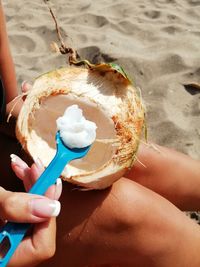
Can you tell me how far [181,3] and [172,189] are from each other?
70.4 inches

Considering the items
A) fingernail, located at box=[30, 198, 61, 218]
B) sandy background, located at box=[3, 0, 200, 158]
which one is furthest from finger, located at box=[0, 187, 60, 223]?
sandy background, located at box=[3, 0, 200, 158]

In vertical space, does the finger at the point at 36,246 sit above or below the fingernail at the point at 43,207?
below

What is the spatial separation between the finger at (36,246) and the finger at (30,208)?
0.14 ft

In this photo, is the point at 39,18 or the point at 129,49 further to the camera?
the point at 39,18

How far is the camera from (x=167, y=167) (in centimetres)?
119

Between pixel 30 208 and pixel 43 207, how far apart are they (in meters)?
0.02

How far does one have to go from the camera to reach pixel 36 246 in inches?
31.2

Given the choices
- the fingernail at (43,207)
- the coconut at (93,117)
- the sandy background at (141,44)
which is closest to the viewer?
the fingernail at (43,207)

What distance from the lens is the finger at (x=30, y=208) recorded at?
73cm

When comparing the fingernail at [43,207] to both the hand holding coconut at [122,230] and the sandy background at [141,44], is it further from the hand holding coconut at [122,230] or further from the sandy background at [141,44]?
the sandy background at [141,44]

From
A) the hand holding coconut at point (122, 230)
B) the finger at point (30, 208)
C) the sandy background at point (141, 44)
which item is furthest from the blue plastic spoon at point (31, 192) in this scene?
the sandy background at point (141, 44)

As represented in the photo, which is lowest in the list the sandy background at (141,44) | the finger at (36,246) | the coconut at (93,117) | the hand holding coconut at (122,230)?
the sandy background at (141,44)

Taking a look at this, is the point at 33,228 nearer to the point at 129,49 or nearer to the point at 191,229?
the point at 191,229

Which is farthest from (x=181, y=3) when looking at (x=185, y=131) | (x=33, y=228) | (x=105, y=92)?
(x=33, y=228)
